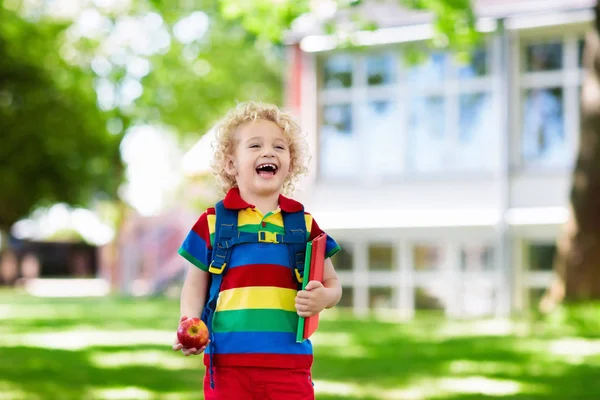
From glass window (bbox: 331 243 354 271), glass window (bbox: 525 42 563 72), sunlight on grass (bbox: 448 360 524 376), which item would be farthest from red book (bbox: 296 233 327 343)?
glass window (bbox: 331 243 354 271)

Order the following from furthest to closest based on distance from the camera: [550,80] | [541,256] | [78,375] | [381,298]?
1. [381,298]
2. [541,256]
3. [550,80]
4. [78,375]

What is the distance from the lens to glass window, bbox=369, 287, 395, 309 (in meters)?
21.2

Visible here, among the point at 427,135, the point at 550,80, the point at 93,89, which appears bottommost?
the point at 427,135

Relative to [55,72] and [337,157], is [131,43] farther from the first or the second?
[337,157]

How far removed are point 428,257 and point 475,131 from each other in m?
2.68

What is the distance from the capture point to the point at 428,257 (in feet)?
68.4

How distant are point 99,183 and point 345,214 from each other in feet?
53.5

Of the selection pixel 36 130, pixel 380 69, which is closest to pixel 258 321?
pixel 380 69

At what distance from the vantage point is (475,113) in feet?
66.6

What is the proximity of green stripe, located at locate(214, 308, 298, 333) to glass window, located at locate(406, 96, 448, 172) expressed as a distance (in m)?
17.4

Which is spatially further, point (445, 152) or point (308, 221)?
point (445, 152)

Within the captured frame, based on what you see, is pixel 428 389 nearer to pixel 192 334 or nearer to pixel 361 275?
pixel 192 334

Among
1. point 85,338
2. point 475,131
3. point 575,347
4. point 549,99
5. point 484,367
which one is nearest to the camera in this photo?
point 484,367

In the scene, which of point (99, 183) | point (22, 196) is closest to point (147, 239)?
point (99, 183)
